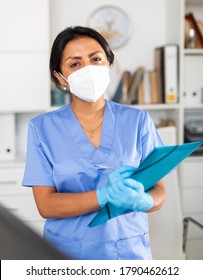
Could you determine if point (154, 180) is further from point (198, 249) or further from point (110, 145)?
point (198, 249)

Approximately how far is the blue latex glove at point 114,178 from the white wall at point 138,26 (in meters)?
1.72

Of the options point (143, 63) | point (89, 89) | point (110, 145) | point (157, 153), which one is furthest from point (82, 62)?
point (143, 63)

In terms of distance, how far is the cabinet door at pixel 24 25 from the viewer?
232 centimetres

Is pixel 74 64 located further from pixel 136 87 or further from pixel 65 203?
pixel 136 87

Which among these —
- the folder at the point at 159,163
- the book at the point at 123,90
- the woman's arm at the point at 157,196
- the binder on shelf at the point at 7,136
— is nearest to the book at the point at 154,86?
the book at the point at 123,90

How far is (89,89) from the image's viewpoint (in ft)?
4.00

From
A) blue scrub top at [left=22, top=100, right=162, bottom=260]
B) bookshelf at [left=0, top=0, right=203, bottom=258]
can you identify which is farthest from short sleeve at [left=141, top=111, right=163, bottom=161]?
bookshelf at [left=0, top=0, right=203, bottom=258]

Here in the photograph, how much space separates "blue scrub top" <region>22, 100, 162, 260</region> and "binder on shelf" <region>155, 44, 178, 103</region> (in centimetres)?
138

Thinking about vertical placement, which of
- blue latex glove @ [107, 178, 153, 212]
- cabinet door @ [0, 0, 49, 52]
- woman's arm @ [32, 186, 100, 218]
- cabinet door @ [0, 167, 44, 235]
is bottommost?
cabinet door @ [0, 167, 44, 235]

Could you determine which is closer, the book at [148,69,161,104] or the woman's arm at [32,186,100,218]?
the woman's arm at [32,186,100,218]

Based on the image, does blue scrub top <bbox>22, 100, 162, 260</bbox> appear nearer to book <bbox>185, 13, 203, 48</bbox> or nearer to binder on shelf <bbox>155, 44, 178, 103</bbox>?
binder on shelf <bbox>155, 44, 178, 103</bbox>

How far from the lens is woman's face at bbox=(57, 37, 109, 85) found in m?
1.12

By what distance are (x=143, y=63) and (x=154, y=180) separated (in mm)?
1812

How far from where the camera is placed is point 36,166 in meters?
1.10
